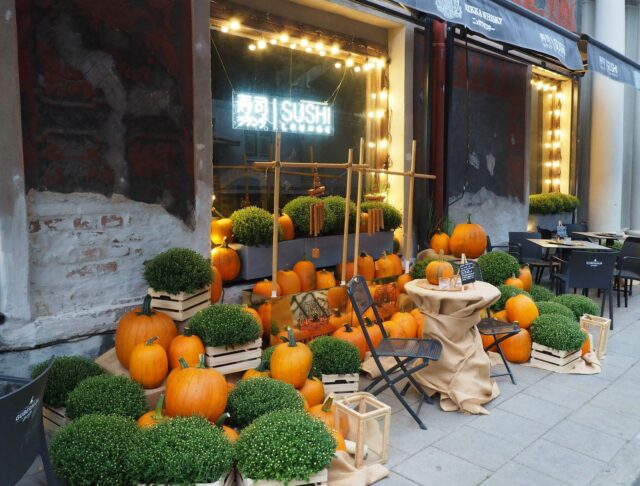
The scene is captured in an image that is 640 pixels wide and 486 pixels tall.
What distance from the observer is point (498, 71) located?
10352 millimetres

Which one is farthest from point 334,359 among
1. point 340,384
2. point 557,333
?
point 557,333

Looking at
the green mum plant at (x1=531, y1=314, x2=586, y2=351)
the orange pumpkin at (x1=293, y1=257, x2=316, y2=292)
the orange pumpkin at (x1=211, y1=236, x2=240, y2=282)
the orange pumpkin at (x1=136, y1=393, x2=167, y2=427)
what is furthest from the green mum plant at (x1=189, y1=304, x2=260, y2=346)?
the green mum plant at (x1=531, y1=314, x2=586, y2=351)

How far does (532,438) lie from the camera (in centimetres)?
422

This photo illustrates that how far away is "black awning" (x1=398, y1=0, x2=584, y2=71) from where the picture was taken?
5.96 m

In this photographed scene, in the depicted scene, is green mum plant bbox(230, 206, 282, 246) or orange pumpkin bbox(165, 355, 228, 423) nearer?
orange pumpkin bbox(165, 355, 228, 423)

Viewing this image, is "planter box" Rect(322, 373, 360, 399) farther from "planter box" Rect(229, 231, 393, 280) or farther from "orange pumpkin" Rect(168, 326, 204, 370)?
"planter box" Rect(229, 231, 393, 280)

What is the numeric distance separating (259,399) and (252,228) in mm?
2723

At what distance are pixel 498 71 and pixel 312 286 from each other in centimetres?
627

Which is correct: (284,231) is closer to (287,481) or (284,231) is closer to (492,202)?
(287,481)

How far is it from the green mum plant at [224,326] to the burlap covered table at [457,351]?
4.95ft

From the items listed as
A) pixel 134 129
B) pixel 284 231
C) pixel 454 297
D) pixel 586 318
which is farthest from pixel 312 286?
pixel 586 318

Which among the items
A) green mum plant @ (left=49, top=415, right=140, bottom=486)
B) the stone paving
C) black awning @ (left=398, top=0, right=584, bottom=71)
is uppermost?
black awning @ (left=398, top=0, right=584, bottom=71)

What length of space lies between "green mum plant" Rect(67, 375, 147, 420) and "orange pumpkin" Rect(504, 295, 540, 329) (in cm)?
404

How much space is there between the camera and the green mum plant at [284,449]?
2.96 meters
